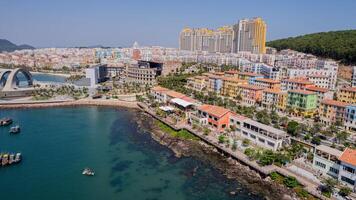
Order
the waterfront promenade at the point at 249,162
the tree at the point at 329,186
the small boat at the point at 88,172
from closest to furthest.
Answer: the tree at the point at 329,186
the waterfront promenade at the point at 249,162
the small boat at the point at 88,172

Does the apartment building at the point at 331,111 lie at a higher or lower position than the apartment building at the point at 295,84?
lower

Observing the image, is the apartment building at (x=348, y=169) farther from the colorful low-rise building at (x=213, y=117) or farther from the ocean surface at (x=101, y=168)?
the colorful low-rise building at (x=213, y=117)

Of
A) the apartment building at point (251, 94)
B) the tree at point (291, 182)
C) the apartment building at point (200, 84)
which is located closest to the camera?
the tree at point (291, 182)

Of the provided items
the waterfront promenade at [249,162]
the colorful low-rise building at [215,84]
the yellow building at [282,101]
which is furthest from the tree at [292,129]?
the colorful low-rise building at [215,84]

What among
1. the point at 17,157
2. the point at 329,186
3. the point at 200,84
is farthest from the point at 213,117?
the point at 200,84

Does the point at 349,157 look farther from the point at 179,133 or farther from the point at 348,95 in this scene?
the point at 348,95

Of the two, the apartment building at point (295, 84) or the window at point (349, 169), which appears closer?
the window at point (349, 169)
